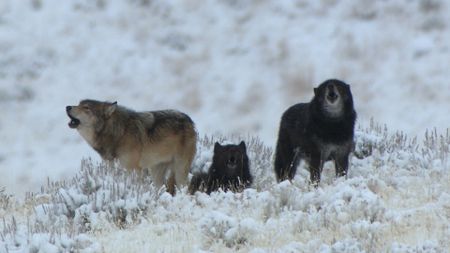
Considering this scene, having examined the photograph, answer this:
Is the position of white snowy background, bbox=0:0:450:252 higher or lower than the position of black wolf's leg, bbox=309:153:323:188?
higher

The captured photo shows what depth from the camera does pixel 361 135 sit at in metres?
14.1

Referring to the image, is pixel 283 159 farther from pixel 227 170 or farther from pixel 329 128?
pixel 329 128

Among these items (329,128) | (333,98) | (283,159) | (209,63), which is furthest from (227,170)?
(209,63)

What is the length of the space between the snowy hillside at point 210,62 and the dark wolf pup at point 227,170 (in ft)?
24.7

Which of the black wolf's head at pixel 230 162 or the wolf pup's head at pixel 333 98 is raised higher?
the wolf pup's head at pixel 333 98

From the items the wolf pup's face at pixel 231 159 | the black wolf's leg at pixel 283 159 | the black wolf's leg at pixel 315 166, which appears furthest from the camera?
the wolf pup's face at pixel 231 159

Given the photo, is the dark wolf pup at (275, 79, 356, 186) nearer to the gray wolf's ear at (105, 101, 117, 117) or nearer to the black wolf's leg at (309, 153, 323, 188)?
the black wolf's leg at (309, 153, 323, 188)

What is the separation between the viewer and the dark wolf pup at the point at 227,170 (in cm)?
1320

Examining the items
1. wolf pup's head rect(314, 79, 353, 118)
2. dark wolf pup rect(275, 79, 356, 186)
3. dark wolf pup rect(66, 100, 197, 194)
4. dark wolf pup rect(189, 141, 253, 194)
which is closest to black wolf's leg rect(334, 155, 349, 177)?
dark wolf pup rect(275, 79, 356, 186)

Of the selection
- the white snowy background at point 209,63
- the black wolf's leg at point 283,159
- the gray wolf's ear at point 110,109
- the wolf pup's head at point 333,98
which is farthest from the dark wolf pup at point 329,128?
the white snowy background at point 209,63

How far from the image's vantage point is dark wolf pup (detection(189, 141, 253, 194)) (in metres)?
13.2

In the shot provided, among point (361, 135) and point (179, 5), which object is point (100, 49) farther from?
point (361, 135)

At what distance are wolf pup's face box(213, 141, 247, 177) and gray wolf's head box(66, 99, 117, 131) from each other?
1.48 m

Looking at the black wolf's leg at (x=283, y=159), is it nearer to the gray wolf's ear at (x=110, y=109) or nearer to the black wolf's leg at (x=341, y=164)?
the black wolf's leg at (x=341, y=164)
